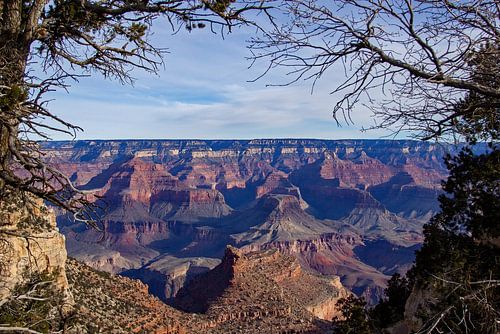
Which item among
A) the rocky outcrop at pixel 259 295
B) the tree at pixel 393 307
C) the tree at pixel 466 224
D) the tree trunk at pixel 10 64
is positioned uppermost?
the tree trunk at pixel 10 64

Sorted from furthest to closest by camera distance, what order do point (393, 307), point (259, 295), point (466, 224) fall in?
point (259, 295)
point (393, 307)
point (466, 224)

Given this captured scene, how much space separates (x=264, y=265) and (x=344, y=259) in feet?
208

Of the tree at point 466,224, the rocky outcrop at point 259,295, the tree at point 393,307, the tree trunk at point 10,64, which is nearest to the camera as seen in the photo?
the tree trunk at point 10,64

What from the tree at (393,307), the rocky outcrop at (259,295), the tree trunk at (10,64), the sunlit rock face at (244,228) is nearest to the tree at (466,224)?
the tree at (393,307)

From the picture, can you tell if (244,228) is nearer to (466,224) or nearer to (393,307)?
(393,307)

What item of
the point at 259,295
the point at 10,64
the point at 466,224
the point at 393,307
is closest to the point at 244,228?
the point at 259,295

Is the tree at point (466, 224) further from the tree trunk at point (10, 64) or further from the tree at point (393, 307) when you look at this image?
the tree trunk at point (10, 64)

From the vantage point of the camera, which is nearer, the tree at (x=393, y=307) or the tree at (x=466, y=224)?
the tree at (x=466, y=224)

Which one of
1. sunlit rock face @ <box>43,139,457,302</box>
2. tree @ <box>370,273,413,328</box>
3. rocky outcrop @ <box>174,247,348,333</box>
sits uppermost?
tree @ <box>370,273,413,328</box>

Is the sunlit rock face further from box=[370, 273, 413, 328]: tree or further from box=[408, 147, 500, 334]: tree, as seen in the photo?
box=[408, 147, 500, 334]: tree

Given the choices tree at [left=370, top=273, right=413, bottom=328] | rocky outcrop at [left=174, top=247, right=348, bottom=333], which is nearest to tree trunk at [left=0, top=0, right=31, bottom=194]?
tree at [left=370, top=273, right=413, bottom=328]

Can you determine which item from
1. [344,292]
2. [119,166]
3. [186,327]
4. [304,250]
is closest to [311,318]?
[186,327]

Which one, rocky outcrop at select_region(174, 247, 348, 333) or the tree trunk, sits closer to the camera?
the tree trunk

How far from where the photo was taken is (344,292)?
2304 inches
